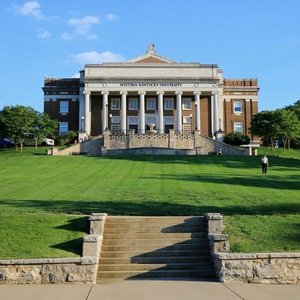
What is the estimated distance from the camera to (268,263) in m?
11.8

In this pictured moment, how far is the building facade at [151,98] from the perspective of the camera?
243 feet

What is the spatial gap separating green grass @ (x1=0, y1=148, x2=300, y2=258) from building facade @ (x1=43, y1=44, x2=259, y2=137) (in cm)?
3690

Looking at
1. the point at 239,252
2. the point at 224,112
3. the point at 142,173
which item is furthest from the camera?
the point at 224,112

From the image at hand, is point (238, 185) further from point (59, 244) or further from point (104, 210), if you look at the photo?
point (59, 244)

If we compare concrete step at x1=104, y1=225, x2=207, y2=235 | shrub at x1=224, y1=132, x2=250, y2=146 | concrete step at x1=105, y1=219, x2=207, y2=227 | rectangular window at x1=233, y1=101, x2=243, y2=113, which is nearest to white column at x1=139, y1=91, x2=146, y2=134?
shrub at x1=224, y1=132, x2=250, y2=146

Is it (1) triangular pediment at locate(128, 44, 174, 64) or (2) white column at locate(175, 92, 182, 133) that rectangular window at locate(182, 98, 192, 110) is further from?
(1) triangular pediment at locate(128, 44, 174, 64)

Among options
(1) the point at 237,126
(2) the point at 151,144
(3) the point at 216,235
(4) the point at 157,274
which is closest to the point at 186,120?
(1) the point at 237,126

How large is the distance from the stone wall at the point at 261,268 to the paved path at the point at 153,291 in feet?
1.13

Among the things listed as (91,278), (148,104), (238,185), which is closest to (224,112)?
(148,104)

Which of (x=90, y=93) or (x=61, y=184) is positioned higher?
(x=90, y=93)

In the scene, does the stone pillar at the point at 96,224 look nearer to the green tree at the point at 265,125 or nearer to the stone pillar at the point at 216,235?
the stone pillar at the point at 216,235

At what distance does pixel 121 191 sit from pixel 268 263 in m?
11.6

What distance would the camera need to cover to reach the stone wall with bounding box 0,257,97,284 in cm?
1162

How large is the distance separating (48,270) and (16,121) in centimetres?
4942
